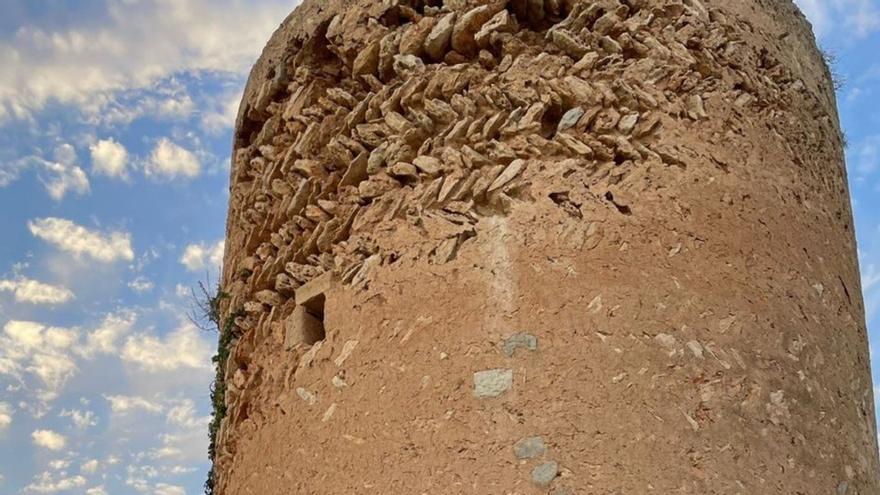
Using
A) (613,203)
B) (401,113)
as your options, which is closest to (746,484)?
(613,203)

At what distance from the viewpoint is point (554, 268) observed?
368 centimetres

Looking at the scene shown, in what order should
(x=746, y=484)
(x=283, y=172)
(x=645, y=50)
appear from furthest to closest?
1. (x=283, y=172)
2. (x=645, y=50)
3. (x=746, y=484)

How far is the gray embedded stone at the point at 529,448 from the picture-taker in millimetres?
3371

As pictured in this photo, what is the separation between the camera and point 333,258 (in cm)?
433

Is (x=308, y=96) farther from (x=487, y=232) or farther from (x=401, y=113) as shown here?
(x=487, y=232)

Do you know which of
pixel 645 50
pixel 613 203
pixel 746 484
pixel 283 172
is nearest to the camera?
pixel 746 484

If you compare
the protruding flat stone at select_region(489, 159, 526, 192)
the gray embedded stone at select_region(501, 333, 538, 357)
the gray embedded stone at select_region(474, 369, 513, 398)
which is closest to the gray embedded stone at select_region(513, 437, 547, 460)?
the gray embedded stone at select_region(474, 369, 513, 398)

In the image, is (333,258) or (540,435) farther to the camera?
(333,258)

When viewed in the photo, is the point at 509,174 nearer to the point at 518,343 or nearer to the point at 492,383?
the point at 518,343

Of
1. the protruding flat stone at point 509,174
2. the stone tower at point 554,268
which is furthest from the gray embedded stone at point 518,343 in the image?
the protruding flat stone at point 509,174

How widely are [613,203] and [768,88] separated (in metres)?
1.11

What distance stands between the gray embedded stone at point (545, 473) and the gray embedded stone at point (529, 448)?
44 millimetres

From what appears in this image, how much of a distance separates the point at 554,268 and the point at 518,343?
1.04 ft

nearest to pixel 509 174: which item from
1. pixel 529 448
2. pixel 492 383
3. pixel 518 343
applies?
pixel 518 343
